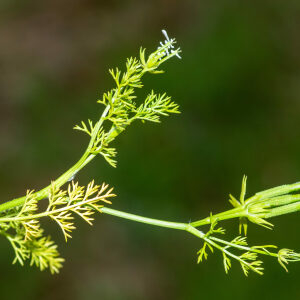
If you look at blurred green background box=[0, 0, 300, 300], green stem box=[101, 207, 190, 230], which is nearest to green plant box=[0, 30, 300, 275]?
green stem box=[101, 207, 190, 230]

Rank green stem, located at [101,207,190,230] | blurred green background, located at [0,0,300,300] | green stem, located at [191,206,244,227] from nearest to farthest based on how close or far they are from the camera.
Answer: green stem, located at [101,207,190,230]
green stem, located at [191,206,244,227]
blurred green background, located at [0,0,300,300]

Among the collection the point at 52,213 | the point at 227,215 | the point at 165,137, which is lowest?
the point at 52,213

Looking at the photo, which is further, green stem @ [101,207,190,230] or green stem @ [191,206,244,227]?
green stem @ [191,206,244,227]

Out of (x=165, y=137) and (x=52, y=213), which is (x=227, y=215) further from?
(x=165, y=137)

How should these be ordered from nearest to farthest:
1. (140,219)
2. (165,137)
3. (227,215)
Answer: (140,219) → (227,215) → (165,137)

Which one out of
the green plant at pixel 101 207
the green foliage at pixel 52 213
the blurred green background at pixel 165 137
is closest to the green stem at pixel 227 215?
the green plant at pixel 101 207

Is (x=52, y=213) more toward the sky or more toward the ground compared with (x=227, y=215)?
more toward the ground

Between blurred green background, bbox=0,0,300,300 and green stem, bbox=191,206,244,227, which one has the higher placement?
blurred green background, bbox=0,0,300,300

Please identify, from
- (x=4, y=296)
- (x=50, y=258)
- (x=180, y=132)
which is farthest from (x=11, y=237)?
(x=180, y=132)

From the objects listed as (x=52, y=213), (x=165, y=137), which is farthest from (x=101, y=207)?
(x=165, y=137)

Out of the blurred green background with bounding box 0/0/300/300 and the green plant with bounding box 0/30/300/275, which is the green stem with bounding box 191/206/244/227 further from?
the blurred green background with bounding box 0/0/300/300

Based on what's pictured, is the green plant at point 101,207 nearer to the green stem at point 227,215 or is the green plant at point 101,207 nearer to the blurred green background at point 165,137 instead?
the green stem at point 227,215
